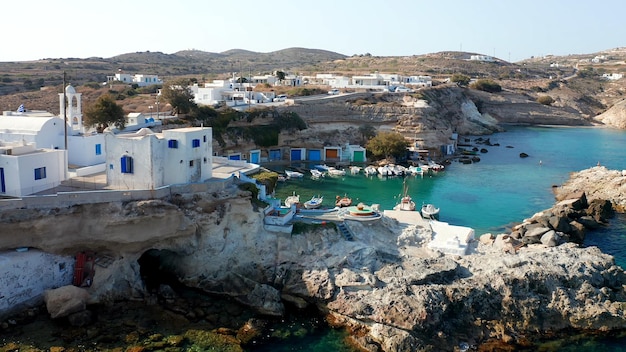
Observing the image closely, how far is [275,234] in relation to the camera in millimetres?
23781

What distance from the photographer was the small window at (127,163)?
2283cm

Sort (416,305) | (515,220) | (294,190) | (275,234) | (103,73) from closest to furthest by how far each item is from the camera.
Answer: (416,305)
(275,234)
(515,220)
(294,190)
(103,73)

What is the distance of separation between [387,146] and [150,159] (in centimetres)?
3239

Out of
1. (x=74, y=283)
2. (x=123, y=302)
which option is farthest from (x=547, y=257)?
(x=74, y=283)

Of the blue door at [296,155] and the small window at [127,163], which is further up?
the small window at [127,163]

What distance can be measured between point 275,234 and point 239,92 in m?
39.9

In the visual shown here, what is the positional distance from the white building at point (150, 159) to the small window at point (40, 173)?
99.0 inches

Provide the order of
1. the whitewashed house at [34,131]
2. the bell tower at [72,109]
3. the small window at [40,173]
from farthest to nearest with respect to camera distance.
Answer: the bell tower at [72,109], the whitewashed house at [34,131], the small window at [40,173]

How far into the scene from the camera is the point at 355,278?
21.1m

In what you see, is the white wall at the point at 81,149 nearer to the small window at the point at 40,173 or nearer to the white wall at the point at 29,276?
the small window at the point at 40,173

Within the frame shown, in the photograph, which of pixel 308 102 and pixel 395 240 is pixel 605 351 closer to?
pixel 395 240

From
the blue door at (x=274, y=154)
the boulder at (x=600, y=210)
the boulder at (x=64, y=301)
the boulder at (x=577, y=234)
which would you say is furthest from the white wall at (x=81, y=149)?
the boulder at (x=600, y=210)

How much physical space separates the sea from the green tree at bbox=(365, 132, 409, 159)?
4682mm

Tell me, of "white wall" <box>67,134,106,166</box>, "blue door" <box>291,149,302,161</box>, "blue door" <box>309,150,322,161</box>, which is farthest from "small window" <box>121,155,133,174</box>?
"blue door" <box>309,150,322,161</box>
